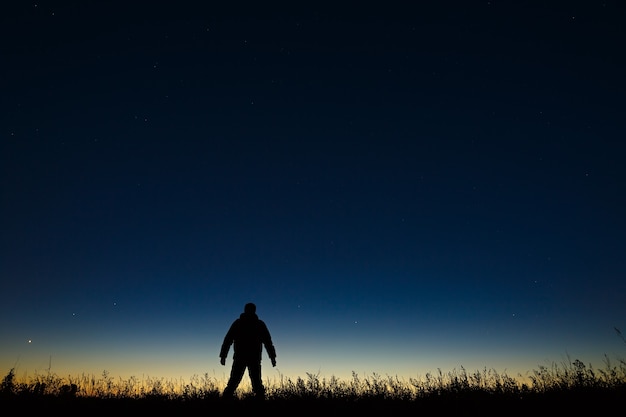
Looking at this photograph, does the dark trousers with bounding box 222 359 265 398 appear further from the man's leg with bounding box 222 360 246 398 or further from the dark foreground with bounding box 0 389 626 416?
the dark foreground with bounding box 0 389 626 416

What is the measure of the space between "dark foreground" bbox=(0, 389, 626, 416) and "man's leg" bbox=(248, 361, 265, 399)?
0.41 m

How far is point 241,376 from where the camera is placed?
9.34 m

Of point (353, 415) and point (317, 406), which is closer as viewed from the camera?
point (353, 415)

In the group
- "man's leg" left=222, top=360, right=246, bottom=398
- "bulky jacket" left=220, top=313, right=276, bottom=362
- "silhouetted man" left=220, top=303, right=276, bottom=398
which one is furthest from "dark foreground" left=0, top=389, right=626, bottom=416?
"bulky jacket" left=220, top=313, right=276, bottom=362

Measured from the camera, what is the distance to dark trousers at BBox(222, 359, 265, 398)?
9.04 meters

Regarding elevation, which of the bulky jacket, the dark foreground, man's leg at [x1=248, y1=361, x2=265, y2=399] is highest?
the bulky jacket

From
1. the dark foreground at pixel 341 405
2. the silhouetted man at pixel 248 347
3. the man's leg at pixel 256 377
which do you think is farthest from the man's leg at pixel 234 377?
the dark foreground at pixel 341 405

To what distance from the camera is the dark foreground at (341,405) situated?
20.8 feet

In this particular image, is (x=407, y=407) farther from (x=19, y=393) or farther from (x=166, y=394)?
(x=19, y=393)

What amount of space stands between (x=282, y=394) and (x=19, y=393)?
581 centimetres

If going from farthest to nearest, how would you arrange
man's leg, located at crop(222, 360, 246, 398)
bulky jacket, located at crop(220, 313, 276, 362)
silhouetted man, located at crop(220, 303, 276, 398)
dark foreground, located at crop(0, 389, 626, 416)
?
bulky jacket, located at crop(220, 313, 276, 362), silhouetted man, located at crop(220, 303, 276, 398), man's leg, located at crop(222, 360, 246, 398), dark foreground, located at crop(0, 389, 626, 416)

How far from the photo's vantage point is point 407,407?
7113 mm

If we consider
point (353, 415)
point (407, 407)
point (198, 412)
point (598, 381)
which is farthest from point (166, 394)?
point (598, 381)

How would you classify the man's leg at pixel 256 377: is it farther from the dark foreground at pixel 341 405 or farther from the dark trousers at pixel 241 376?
the dark foreground at pixel 341 405
